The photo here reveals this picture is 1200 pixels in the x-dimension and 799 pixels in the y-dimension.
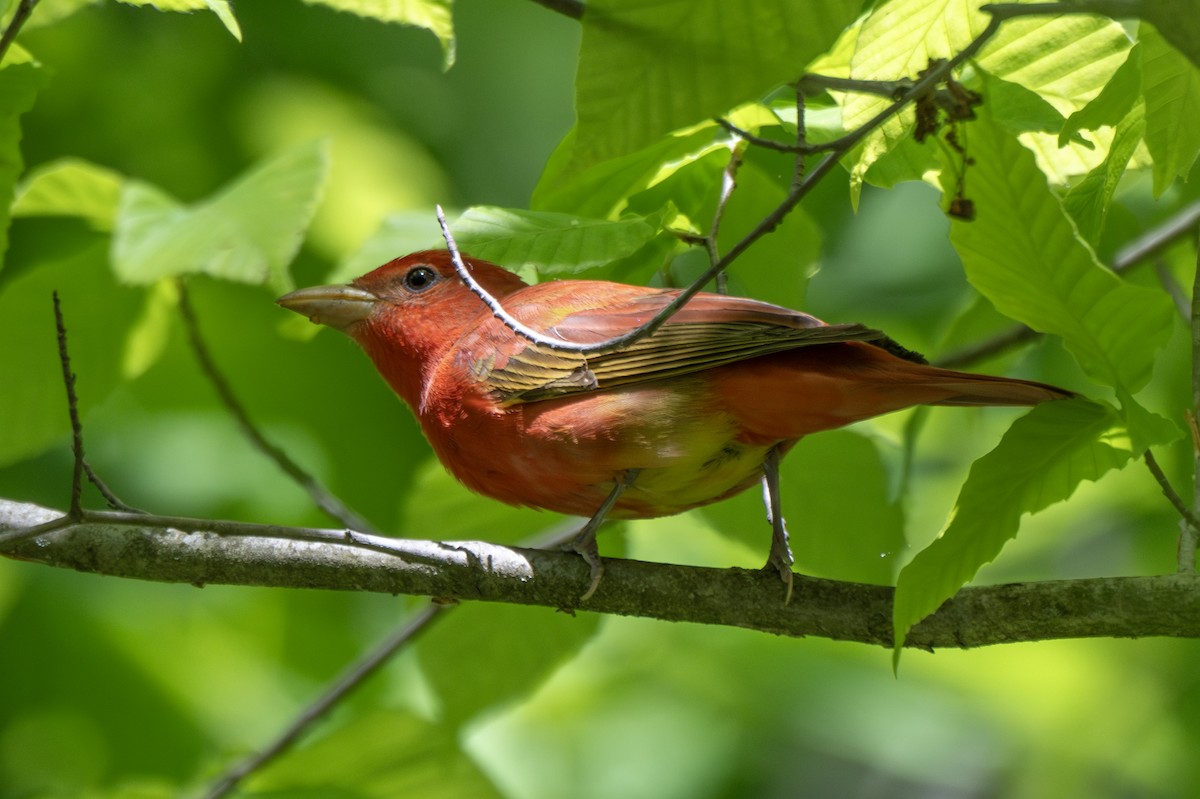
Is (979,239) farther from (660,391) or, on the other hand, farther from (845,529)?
(845,529)

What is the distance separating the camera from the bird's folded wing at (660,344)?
271 centimetres

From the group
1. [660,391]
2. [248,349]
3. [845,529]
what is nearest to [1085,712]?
[845,529]

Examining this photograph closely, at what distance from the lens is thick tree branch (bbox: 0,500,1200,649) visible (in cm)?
253

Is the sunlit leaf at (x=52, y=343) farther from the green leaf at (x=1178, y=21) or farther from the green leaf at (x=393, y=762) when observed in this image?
→ the green leaf at (x=1178, y=21)

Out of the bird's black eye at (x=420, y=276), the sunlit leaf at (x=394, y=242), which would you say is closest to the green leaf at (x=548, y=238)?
the sunlit leaf at (x=394, y=242)

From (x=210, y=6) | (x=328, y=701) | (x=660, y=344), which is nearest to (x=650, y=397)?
(x=660, y=344)

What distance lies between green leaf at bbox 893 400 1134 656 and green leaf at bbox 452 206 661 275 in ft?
2.36

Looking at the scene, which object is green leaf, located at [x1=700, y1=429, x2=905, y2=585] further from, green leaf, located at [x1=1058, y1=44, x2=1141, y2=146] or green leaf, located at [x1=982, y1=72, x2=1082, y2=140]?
green leaf, located at [x1=1058, y1=44, x2=1141, y2=146]

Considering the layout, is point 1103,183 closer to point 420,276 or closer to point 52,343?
point 420,276

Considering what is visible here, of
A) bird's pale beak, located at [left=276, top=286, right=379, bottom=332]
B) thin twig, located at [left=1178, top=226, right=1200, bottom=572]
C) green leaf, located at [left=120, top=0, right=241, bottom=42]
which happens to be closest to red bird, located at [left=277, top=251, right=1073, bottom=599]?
bird's pale beak, located at [left=276, top=286, right=379, bottom=332]

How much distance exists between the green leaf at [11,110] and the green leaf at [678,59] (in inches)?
52.5

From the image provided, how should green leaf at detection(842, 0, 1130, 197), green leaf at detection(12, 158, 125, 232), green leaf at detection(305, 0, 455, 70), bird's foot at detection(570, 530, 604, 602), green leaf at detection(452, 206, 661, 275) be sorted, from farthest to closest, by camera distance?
green leaf at detection(12, 158, 125, 232) < bird's foot at detection(570, 530, 604, 602) < green leaf at detection(305, 0, 455, 70) < green leaf at detection(452, 206, 661, 275) < green leaf at detection(842, 0, 1130, 197)

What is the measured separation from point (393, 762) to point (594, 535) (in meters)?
0.94

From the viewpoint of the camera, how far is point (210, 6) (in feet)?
7.09
